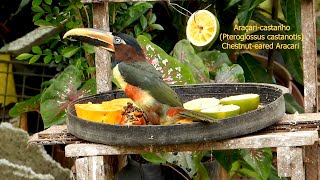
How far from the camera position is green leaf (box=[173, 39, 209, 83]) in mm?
3053

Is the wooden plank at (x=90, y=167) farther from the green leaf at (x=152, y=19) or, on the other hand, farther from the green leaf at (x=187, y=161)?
the green leaf at (x=152, y=19)

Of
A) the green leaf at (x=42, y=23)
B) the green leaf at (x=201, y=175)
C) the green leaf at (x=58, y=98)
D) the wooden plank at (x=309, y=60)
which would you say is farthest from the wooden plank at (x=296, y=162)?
the green leaf at (x=42, y=23)

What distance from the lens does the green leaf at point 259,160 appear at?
300cm

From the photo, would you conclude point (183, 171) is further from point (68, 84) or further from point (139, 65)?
point (139, 65)

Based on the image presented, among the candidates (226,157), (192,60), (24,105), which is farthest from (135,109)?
(24,105)

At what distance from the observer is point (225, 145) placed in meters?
2.21

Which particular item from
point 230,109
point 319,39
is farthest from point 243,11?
point 230,109

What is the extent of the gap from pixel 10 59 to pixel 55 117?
4.18 ft

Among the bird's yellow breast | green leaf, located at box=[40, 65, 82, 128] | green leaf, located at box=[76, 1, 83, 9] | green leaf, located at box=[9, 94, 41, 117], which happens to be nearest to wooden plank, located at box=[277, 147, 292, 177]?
the bird's yellow breast

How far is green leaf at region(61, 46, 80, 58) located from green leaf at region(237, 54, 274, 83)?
0.93 m

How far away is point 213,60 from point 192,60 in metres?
0.24

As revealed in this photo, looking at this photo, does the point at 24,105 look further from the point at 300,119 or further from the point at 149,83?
the point at 300,119

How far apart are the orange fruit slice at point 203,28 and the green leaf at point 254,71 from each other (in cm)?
101

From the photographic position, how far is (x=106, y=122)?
2.32 metres
